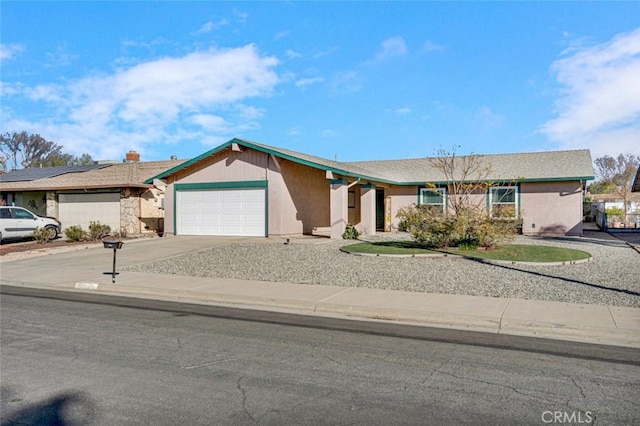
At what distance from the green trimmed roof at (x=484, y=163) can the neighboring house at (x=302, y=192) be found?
5 cm

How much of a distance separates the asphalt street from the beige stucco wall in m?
15.1

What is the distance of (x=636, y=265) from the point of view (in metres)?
14.5

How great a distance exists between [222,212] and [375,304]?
1583cm

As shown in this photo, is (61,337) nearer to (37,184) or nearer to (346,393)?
(346,393)

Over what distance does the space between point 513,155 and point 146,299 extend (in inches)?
985

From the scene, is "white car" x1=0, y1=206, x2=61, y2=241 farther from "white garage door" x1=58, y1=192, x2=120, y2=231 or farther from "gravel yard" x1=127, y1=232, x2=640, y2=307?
"gravel yard" x1=127, y1=232, x2=640, y2=307

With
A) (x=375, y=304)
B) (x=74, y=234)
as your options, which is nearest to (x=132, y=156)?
(x=74, y=234)

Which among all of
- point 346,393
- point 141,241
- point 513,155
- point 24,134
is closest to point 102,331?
point 346,393

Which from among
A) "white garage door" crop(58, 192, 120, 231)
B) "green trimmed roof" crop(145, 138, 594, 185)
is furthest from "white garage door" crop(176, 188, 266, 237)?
"white garage door" crop(58, 192, 120, 231)

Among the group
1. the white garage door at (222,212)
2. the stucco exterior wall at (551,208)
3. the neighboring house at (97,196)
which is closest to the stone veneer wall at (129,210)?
the neighboring house at (97,196)

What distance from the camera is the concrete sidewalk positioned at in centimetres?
809

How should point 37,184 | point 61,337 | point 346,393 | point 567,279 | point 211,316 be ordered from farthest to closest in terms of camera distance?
point 37,184, point 567,279, point 211,316, point 61,337, point 346,393

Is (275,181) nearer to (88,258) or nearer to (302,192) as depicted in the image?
(302,192)
